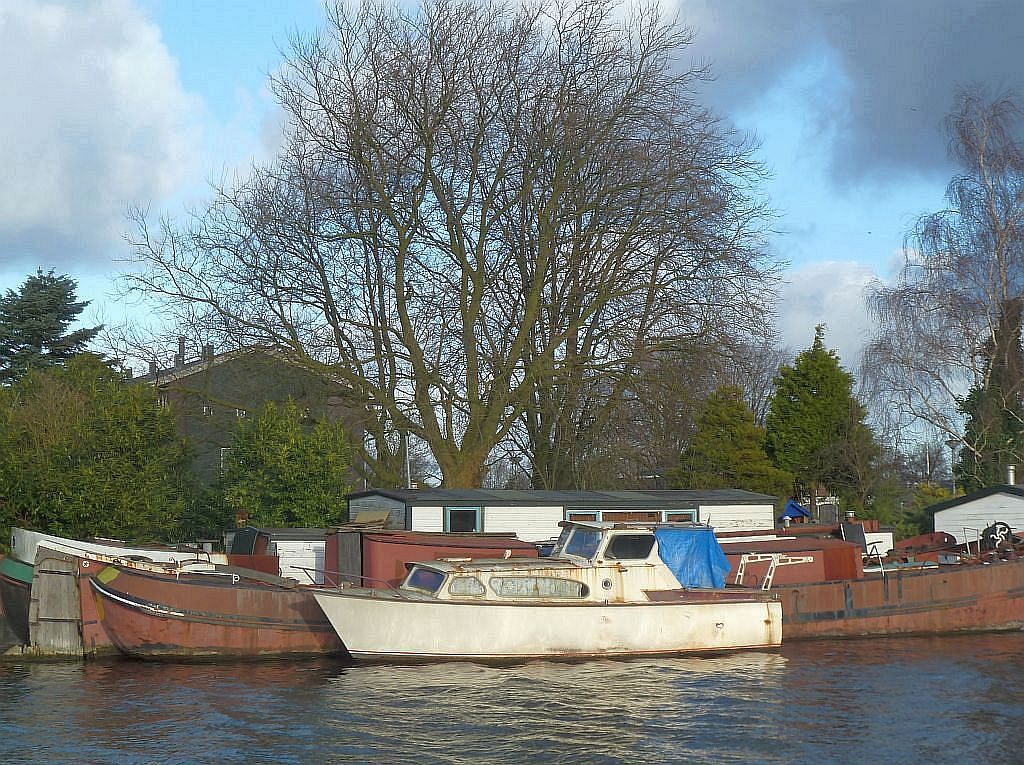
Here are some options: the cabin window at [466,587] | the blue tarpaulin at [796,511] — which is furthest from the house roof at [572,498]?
the cabin window at [466,587]

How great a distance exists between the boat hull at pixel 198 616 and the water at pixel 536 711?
0.59m

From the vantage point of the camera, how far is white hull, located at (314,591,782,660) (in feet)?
74.7

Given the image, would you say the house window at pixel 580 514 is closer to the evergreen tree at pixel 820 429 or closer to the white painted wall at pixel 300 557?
the white painted wall at pixel 300 557

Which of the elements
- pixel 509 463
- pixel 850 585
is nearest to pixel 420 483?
pixel 509 463

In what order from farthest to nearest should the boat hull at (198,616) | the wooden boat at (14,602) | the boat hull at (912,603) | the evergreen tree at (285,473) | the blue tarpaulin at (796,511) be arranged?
the blue tarpaulin at (796,511)
the evergreen tree at (285,473)
the boat hull at (912,603)
the wooden boat at (14,602)
the boat hull at (198,616)

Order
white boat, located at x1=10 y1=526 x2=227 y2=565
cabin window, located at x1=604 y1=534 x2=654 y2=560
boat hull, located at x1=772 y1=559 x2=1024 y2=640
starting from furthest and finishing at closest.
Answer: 1. white boat, located at x1=10 y1=526 x2=227 y2=565
2. boat hull, located at x1=772 y1=559 x2=1024 y2=640
3. cabin window, located at x1=604 y1=534 x2=654 y2=560

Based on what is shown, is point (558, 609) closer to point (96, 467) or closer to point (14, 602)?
point (14, 602)

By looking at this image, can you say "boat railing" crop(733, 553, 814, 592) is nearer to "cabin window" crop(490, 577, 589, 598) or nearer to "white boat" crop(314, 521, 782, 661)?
"white boat" crop(314, 521, 782, 661)

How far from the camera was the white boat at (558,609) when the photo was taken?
22.8 m

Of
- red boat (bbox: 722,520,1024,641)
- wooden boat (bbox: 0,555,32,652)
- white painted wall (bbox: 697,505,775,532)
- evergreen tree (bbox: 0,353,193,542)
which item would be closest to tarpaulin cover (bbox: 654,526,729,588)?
red boat (bbox: 722,520,1024,641)

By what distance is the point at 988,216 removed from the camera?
39719mm

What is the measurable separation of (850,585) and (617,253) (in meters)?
13.8

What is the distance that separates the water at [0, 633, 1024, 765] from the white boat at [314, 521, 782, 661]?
416 millimetres

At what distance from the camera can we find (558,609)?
2312 cm
